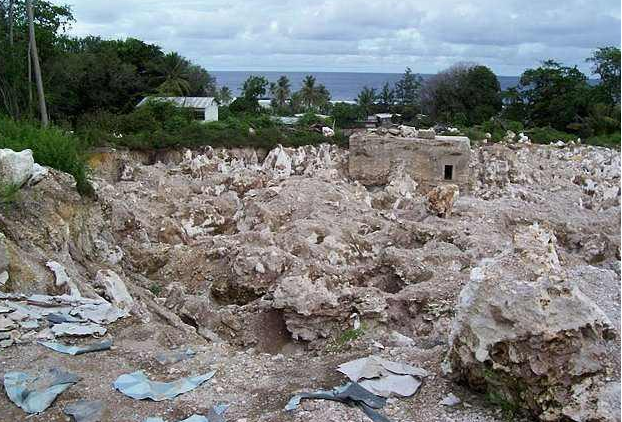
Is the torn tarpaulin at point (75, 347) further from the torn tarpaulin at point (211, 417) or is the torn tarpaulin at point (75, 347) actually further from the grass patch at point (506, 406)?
the grass patch at point (506, 406)

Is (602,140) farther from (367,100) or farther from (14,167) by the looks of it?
(14,167)

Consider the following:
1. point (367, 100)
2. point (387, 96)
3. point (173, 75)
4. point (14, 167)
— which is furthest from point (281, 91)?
point (14, 167)

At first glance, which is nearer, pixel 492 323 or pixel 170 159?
pixel 492 323

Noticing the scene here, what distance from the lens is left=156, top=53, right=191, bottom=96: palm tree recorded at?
28.8 meters

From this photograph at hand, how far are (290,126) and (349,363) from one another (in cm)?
1872

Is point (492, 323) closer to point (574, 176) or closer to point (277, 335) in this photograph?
point (277, 335)

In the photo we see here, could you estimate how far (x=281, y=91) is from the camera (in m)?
40.6

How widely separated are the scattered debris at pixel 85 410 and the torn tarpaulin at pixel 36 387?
18cm

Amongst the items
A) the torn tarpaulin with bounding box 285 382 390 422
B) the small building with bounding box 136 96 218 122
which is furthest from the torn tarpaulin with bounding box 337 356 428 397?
Answer: the small building with bounding box 136 96 218 122

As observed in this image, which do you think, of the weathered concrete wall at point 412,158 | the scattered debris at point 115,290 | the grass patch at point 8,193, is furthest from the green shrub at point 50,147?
A: the weathered concrete wall at point 412,158

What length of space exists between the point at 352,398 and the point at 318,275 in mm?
5362

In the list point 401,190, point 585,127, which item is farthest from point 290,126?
point 585,127

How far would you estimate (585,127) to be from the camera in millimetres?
24688

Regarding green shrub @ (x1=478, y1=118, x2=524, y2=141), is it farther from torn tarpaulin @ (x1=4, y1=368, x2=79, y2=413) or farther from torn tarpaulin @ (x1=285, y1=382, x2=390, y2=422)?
torn tarpaulin @ (x1=4, y1=368, x2=79, y2=413)
